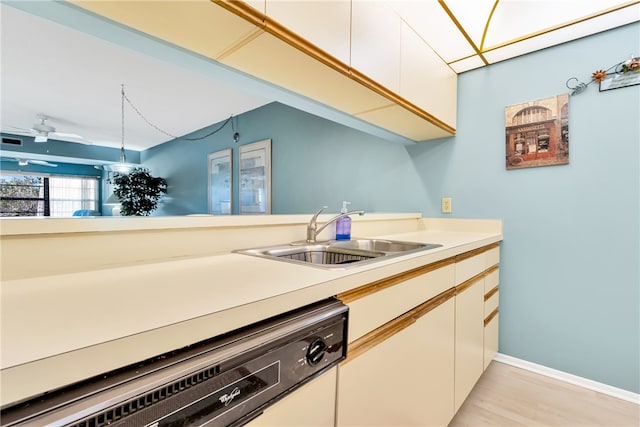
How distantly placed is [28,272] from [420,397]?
1266mm

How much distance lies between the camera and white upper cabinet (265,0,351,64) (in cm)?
98

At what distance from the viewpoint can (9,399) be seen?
29cm

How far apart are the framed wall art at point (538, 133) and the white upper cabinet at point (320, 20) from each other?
4.45ft

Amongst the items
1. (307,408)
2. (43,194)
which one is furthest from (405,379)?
(43,194)

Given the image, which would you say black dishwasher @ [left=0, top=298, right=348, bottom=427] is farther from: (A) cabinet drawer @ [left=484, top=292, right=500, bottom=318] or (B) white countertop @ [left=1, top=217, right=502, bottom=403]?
(A) cabinet drawer @ [left=484, top=292, right=500, bottom=318]

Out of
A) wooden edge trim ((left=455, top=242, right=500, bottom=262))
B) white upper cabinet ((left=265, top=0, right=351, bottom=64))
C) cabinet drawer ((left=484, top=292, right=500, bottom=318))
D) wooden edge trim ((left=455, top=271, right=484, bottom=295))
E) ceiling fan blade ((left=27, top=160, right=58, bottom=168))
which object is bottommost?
cabinet drawer ((left=484, top=292, right=500, bottom=318))

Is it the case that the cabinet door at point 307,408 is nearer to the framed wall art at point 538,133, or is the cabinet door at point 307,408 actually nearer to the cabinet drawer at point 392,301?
the cabinet drawer at point 392,301

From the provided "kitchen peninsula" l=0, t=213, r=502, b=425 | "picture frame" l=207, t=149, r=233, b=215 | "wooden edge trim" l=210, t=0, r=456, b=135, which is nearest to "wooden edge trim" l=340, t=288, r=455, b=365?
"kitchen peninsula" l=0, t=213, r=502, b=425

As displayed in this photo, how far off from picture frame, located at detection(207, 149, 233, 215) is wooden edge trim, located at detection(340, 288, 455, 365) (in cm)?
337

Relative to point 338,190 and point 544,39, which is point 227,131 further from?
point 544,39

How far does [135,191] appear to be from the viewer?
5.17 meters

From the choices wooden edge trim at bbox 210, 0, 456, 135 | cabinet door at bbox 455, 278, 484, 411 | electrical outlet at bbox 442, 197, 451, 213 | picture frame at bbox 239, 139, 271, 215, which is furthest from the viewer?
picture frame at bbox 239, 139, 271, 215

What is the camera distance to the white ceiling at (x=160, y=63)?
5.06ft

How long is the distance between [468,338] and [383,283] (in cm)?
91
